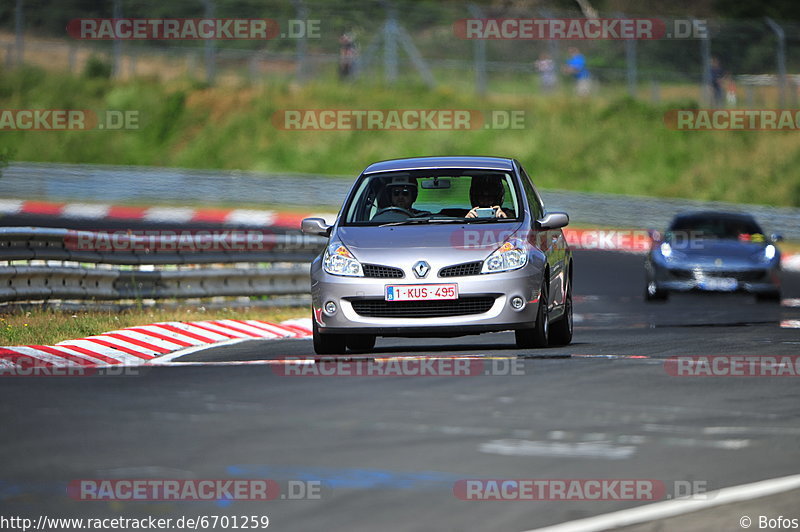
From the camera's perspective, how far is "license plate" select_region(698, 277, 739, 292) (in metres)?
21.6

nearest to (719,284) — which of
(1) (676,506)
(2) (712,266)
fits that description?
(2) (712,266)

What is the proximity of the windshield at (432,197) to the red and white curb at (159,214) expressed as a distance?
894 inches

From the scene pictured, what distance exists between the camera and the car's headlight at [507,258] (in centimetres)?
1208

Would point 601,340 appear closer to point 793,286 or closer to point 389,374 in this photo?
point 389,374

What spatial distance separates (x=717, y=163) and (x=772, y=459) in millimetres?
35774

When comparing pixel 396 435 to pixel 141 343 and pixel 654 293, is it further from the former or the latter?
pixel 654 293

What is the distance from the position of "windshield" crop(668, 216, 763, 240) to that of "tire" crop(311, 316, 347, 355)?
1064cm

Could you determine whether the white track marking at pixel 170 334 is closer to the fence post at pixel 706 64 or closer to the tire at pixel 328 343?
the tire at pixel 328 343

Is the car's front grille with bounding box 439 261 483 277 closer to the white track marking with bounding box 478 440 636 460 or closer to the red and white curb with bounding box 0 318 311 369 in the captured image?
the red and white curb with bounding box 0 318 311 369

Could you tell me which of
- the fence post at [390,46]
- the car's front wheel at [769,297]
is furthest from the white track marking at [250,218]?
the car's front wheel at [769,297]

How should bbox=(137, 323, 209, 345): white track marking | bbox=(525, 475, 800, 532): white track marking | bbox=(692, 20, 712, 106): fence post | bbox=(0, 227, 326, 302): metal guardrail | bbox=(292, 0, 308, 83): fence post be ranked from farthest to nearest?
bbox=(292, 0, 308, 83): fence post < bbox=(692, 20, 712, 106): fence post < bbox=(0, 227, 326, 302): metal guardrail < bbox=(137, 323, 209, 345): white track marking < bbox=(525, 475, 800, 532): white track marking

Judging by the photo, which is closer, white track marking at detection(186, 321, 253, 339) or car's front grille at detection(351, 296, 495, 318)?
car's front grille at detection(351, 296, 495, 318)

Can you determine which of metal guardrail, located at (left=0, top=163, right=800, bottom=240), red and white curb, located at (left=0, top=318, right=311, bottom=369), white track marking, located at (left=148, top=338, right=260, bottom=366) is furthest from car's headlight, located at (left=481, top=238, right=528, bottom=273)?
metal guardrail, located at (left=0, top=163, right=800, bottom=240)

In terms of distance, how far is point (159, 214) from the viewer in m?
36.8
